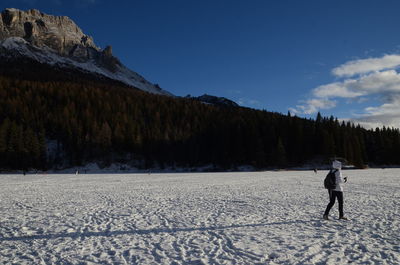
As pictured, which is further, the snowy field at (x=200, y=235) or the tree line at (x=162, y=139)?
the tree line at (x=162, y=139)

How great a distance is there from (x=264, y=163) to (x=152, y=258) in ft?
269

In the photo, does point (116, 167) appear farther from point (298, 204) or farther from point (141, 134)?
point (298, 204)

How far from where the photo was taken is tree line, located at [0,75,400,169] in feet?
277

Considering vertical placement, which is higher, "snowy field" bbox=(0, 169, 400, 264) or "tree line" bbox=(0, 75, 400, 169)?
"tree line" bbox=(0, 75, 400, 169)

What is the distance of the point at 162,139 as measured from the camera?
100 m

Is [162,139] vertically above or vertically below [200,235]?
above

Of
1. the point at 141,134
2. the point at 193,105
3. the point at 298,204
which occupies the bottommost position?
the point at 298,204

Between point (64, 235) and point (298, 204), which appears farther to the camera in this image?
point (298, 204)

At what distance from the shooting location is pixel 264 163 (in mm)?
85688

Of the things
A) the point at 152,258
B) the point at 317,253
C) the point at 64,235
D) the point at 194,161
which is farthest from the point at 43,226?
the point at 194,161

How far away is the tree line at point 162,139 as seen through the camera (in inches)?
3329

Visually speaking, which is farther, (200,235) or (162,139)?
(162,139)

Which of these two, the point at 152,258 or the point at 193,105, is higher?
the point at 193,105

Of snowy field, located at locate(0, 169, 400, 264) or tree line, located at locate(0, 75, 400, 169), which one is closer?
snowy field, located at locate(0, 169, 400, 264)
